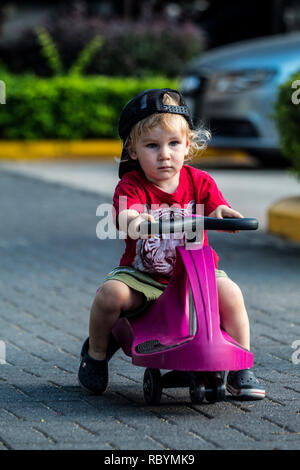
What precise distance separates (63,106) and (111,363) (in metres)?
11.1

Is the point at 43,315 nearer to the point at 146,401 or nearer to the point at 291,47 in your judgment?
the point at 146,401

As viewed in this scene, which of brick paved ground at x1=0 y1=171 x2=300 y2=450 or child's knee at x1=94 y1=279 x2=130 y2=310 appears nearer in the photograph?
brick paved ground at x1=0 y1=171 x2=300 y2=450

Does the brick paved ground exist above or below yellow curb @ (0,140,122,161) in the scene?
below

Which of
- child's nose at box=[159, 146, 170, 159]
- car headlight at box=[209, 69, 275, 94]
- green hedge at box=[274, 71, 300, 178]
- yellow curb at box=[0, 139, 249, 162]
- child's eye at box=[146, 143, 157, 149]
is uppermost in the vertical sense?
car headlight at box=[209, 69, 275, 94]

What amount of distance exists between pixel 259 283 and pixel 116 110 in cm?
973

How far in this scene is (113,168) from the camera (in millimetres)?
13539

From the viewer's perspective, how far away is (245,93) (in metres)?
11.9

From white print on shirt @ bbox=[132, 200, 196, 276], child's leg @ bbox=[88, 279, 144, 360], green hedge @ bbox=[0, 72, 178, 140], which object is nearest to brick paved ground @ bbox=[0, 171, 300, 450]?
child's leg @ bbox=[88, 279, 144, 360]

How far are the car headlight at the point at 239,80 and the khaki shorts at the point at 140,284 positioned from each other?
27.6 feet

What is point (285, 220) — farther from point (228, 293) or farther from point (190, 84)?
point (190, 84)

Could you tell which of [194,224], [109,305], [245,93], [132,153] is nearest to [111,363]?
[109,305]

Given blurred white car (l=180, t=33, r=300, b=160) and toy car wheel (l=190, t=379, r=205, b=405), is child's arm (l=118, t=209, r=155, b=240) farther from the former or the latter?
blurred white car (l=180, t=33, r=300, b=160)

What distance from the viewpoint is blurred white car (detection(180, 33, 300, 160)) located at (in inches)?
467

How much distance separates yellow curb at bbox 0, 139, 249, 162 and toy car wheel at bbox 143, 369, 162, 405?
10.9m
